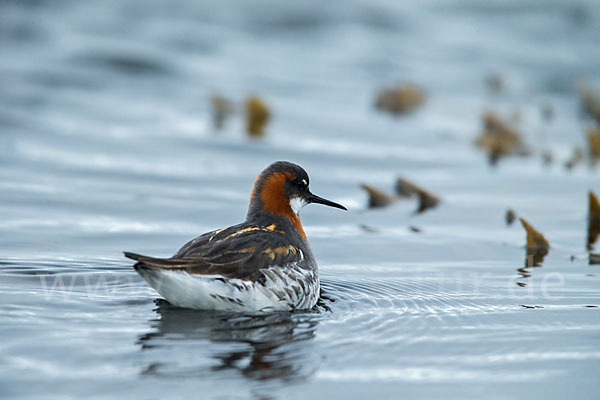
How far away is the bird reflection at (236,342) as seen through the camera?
4781 mm

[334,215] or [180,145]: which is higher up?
[180,145]

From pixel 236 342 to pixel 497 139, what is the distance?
7935 millimetres

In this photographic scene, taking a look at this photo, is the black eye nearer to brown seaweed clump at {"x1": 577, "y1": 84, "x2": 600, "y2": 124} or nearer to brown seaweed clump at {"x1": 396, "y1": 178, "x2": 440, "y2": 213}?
brown seaweed clump at {"x1": 396, "y1": 178, "x2": 440, "y2": 213}

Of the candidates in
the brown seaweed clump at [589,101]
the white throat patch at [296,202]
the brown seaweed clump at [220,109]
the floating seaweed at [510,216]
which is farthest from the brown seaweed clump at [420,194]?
the brown seaweed clump at [589,101]

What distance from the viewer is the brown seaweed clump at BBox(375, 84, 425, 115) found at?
14.9 meters

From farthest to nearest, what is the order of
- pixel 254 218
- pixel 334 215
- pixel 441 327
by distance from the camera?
pixel 334 215, pixel 254 218, pixel 441 327

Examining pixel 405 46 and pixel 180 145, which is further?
pixel 405 46

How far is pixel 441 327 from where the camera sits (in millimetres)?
5660

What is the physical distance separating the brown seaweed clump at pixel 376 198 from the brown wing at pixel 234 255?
3126 mm

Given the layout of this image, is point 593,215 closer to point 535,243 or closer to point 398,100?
point 535,243

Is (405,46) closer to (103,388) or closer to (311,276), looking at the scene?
(311,276)

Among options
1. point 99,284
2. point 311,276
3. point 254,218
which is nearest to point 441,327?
point 311,276

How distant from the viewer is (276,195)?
691cm

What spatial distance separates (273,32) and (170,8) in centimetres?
267
